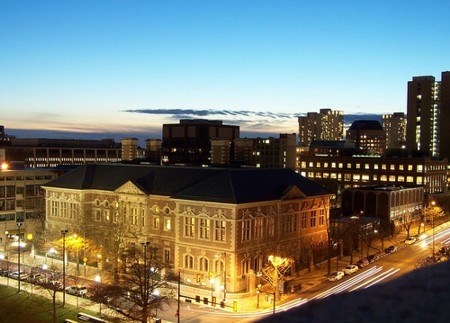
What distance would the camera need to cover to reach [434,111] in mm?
181875

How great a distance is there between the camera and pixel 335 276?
175 ft

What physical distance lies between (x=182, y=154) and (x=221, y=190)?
8832 cm

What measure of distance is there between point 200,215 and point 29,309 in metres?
17.4

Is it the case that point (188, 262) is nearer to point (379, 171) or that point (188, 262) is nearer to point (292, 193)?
point (292, 193)

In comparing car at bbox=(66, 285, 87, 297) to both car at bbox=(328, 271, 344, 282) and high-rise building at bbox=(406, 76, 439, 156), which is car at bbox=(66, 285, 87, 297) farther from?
high-rise building at bbox=(406, 76, 439, 156)

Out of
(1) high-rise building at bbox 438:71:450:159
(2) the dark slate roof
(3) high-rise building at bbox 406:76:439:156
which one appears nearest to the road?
(2) the dark slate roof

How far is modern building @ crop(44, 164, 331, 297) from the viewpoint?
164 ft

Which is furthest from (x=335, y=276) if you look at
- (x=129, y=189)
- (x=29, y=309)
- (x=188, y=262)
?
(x=29, y=309)

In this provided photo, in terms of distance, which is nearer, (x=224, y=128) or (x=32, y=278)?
(x=32, y=278)

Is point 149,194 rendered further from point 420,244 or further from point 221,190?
point 420,244

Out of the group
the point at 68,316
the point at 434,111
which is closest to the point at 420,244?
the point at 68,316

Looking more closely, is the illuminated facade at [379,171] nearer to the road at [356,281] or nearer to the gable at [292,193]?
the road at [356,281]

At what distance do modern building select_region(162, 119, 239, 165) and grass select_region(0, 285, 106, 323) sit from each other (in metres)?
89.8

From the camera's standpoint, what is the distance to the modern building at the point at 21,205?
7375 centimetres
